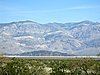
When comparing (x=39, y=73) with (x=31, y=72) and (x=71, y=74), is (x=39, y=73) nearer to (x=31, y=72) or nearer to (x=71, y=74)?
(x=31, y=72)

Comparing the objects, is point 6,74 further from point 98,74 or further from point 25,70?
point 98,74

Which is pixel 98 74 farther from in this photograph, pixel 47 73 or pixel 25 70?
pixel 25 70

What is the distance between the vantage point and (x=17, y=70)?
151 feet

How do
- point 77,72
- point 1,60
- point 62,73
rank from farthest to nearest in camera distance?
1. point 1,60
2. point 77,72
3. point 62,73

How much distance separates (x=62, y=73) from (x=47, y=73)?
331 centimetres

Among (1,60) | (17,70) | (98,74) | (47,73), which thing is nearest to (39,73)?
(47,73)

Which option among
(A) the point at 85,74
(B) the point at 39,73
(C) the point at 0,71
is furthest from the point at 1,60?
(A) the point at 85,74

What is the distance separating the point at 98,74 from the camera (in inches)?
1665

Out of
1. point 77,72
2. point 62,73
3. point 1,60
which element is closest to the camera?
point 62,73

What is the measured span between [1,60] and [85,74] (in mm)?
26618

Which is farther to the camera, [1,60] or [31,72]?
[1,60]

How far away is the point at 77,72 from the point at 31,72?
696 centimetres

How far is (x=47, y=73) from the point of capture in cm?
4388

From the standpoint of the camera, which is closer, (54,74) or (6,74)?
(54,74)
